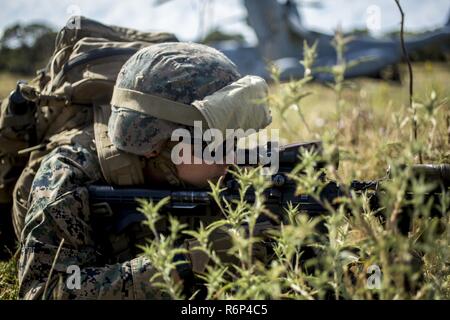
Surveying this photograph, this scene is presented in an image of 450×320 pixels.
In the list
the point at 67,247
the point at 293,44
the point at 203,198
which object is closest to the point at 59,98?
the point at 67,247

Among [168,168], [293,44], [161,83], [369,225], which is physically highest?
[293,44]

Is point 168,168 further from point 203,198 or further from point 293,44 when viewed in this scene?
point 293,44

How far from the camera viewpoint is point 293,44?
14961mm

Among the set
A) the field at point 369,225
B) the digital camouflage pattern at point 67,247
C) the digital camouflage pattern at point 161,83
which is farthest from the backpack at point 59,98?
the field at point 369,225

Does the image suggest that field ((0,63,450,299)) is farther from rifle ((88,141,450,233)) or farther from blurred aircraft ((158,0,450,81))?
blurred aircraft ((158,0,450,81))

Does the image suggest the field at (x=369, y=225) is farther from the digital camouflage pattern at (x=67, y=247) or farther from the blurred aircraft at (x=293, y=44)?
the blurred aircraft at (x=293, y=44)

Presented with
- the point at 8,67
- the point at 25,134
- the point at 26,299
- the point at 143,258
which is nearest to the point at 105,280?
the point at 143,258

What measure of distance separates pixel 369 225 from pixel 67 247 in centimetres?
153

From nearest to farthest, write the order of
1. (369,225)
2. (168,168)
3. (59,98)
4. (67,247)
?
(369,225) → (67,247) → (168,168) → (59,98)

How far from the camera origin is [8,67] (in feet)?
54.2

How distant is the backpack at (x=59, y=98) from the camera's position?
134 inches

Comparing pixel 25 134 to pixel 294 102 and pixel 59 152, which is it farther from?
pixel 294 102

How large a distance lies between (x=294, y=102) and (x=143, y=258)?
124cm

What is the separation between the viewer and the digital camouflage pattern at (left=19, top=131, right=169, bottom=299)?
2.67m
